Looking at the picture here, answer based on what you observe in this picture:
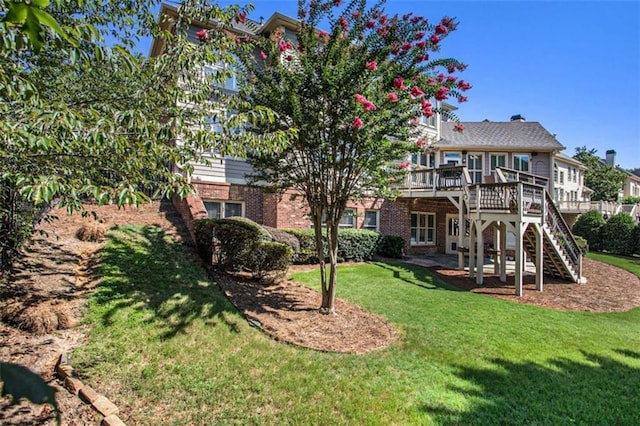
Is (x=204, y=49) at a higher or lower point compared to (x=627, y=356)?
higher

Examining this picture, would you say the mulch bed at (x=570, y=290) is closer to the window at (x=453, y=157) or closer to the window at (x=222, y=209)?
the window at (x=222, y=209)

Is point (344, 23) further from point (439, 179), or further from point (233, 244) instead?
point (439, 179)

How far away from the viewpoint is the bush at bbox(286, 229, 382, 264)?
11.3 metres

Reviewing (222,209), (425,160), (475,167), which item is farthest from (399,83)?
(475,167)

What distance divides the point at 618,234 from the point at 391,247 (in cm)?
1642

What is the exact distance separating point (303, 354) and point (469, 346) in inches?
110

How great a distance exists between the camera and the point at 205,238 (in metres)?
8.56

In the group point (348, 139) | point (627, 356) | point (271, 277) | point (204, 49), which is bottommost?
point (627, 356)

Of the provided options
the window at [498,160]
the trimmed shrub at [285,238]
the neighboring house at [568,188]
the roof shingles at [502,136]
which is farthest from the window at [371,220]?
the neighboring house at [568,188]

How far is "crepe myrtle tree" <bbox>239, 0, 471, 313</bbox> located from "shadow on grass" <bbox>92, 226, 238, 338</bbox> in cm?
307

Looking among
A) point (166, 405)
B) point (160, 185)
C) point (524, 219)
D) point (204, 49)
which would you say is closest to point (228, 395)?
point (166, 405)

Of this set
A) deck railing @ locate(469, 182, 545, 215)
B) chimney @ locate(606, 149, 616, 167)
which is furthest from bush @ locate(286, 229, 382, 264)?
chimney @ locate(606, 149, 616, 167)

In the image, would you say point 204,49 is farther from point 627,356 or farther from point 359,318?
point 627,356

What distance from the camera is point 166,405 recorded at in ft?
12.3
